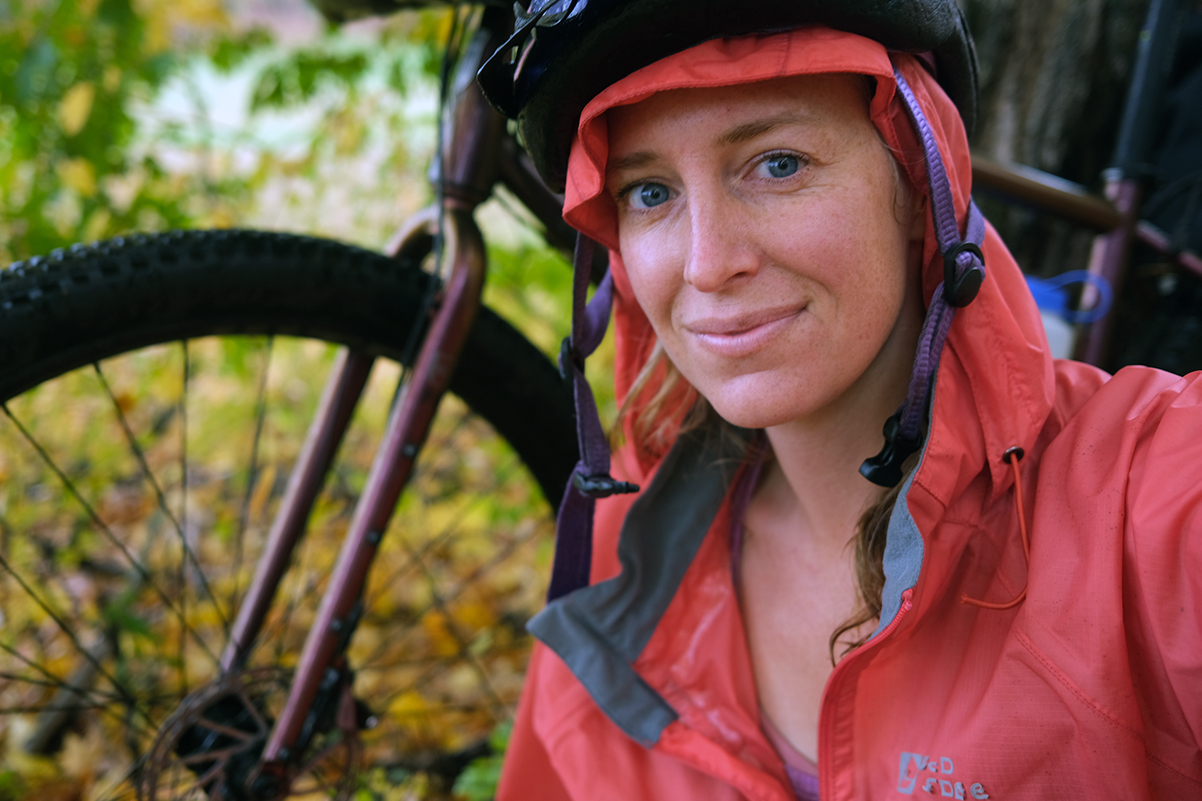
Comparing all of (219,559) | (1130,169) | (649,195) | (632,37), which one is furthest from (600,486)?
(219,559)

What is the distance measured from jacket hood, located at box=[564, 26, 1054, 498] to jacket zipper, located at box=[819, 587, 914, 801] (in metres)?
0.20

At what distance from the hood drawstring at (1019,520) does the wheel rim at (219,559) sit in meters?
1.50

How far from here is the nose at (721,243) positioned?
1.05 m

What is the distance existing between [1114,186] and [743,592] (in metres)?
1.58

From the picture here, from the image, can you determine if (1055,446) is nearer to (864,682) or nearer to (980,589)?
(980,589)

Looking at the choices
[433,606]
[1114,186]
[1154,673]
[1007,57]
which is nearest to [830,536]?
[1154,673]

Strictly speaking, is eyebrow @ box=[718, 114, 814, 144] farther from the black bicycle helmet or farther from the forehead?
the black bicycle helmet

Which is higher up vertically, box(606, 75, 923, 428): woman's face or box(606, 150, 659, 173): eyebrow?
box(606, 150, 659, 173): eyebrow

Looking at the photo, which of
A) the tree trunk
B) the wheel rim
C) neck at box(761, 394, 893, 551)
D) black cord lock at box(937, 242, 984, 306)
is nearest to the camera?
black cord lock at box(937, 242, 984, 306)

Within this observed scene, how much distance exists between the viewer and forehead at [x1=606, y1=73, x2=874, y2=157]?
1.03m

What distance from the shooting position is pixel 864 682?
117cm

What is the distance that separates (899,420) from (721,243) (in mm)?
349

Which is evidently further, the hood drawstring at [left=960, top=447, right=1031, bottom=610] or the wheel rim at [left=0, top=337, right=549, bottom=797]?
the wheel rim at [left=0, top=337, right=549, bottom=797]

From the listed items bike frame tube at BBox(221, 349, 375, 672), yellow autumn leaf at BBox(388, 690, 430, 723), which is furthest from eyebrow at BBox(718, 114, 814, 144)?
yellow autumn leaf at BBox(388, 690, 430, 723)
